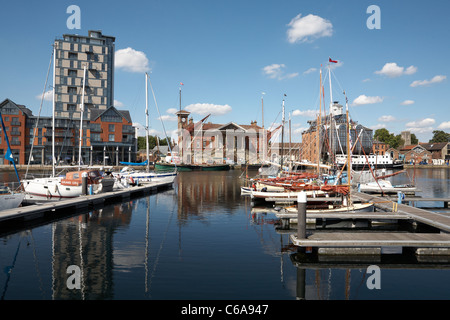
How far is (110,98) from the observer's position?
396 ft

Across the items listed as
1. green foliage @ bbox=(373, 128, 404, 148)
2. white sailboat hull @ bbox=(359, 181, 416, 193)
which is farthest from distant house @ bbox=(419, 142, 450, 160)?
white sailboat hull @ bbox=(359, 181, 416, 193)

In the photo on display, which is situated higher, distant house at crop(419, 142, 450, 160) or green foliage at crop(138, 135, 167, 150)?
green foliage at crop(138, 135, 167, 150)

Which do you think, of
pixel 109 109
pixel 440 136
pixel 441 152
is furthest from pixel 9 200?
pixel 440 136

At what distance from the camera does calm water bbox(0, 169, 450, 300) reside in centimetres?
1154

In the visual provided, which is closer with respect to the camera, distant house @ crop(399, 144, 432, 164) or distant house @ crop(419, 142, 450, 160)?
distant house @ crop(419, 142, 450, 160)

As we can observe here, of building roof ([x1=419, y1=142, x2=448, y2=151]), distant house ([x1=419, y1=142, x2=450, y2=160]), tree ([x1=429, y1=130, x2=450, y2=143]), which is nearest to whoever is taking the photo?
distant house ([x1=419, y1=142, x2=450, y2=160])

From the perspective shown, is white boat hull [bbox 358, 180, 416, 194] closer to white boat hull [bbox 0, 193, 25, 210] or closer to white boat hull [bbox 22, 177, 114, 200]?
white boat hull [bbox 22, 177, 114, 200]

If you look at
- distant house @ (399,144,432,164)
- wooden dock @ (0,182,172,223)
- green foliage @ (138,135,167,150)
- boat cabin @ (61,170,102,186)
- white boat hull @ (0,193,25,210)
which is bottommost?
wooden dock @ (0,182,172,223)

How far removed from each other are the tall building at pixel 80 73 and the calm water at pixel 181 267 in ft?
306

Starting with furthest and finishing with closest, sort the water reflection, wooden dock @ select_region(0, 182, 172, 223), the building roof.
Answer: the building roof, wooden dock @ select_region(0, 182, 172, 223), the water reflection

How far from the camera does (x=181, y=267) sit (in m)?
14.0

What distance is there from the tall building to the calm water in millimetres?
93117

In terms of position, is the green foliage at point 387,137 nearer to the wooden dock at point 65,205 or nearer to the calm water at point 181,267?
the wooden dock at point 65,205

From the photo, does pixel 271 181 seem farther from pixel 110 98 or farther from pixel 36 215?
pixel 110 98
